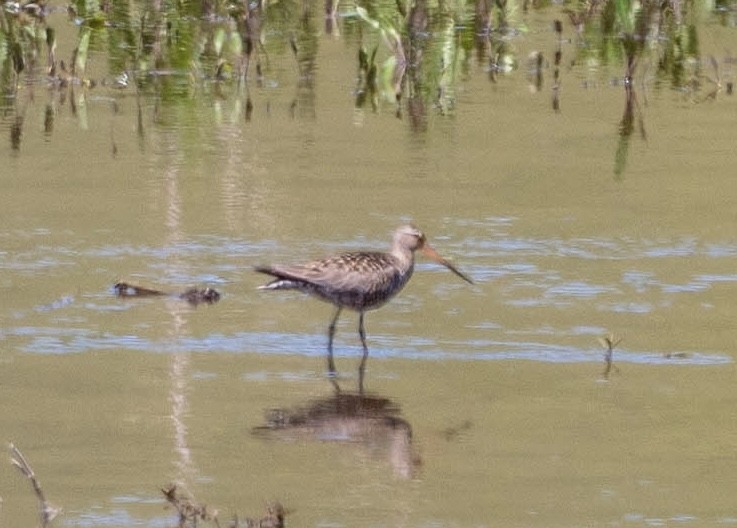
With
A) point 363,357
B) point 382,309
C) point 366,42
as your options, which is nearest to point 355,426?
point 363,357

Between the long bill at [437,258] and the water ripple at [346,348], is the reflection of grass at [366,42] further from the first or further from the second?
the water ripple at [346,348]

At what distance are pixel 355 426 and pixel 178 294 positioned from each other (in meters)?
1.99

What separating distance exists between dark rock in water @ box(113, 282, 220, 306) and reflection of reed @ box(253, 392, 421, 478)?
57.0 inches

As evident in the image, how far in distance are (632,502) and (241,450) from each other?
1.32m

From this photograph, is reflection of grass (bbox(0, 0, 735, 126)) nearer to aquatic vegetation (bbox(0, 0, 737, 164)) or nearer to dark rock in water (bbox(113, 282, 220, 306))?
aquatic vegetation (bbox(0, 0, 737, 164))

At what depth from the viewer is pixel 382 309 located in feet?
29.3

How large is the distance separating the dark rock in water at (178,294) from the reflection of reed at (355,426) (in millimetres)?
1449

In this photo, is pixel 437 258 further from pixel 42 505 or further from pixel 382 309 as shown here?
pixel 42 505

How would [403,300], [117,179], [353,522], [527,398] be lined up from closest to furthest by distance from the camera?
1. [353,522]
2. [527,398]
3. [403,300]
4. [117,179]

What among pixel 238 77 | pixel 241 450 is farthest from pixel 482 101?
pixel 241 450

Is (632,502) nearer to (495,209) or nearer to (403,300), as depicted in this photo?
(403,300)

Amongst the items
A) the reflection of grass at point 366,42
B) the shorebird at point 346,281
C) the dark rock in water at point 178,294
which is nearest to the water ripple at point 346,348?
the shorebird at point 346,281

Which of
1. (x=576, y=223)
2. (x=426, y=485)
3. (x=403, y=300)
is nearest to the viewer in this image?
(x=426, y=485)

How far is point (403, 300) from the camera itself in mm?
9008
